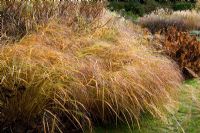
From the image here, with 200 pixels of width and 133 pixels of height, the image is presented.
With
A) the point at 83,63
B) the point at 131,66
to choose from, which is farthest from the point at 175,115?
the point at 83,63

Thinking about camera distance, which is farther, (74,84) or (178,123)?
(178,123)

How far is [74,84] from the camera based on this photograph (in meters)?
4.52

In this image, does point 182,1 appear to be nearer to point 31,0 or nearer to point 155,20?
point 155,20

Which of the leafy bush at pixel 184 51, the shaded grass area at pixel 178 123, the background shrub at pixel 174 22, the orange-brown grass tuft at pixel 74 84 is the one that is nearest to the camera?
the orange-brown grass tuft at pixel 74 84

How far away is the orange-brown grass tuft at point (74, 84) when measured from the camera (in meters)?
4.46

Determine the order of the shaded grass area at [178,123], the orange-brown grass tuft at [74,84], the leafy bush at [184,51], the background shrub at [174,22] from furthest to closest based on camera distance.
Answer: the background shrub at [174,22]
the leafy bush at [184,51]
the shaded grass area at [178,123]
the orange-brown grass tuft at [74,84]

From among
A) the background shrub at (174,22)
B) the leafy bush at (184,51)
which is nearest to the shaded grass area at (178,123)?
the leafy bush at (184,51)

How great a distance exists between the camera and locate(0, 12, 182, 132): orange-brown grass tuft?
446 centimetres

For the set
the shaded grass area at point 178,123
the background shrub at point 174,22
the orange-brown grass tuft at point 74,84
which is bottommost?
the background shrub at point 174,22

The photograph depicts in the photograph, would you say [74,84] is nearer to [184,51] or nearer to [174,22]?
[184,51]

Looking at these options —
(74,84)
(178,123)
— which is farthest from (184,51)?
(74,84)

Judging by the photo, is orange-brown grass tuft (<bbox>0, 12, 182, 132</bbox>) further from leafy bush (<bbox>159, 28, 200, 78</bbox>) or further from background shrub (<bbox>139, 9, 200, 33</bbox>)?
background shrub (<bbox>139, 9, 200, 33</bbox>)

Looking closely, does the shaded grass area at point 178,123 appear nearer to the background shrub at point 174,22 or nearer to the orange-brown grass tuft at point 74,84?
the orange-brown grass tuft at point 74,84

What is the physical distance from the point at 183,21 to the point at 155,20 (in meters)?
0.82
